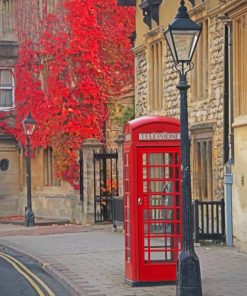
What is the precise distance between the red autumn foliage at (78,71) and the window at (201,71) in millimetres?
10351

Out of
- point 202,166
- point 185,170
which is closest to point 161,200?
point 185,170

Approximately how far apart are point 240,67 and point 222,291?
6929 mm

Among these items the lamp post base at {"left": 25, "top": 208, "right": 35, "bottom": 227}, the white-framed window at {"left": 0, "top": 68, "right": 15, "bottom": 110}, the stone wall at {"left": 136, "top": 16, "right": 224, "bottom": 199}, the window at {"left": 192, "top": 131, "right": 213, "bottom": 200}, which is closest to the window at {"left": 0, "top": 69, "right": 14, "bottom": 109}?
the white-framed window at {"left": 0, "top": 68, "right": 15, "bottom": 110}

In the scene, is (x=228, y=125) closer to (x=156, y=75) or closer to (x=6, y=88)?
(x=156, y=75)

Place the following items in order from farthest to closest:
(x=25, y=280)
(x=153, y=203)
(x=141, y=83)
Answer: (x=141, y=83) → (x=25, y=280) → (x=153, y=203)

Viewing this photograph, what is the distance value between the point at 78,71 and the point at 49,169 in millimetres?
7641

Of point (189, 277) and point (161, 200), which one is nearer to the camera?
point (189, 277)

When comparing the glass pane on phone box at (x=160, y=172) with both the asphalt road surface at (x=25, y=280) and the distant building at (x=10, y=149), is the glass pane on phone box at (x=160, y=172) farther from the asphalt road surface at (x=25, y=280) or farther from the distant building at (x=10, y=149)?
the distant building at (x=10, y=149)

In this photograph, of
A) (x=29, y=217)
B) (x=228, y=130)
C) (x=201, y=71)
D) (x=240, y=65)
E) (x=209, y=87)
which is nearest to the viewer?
(x=240, y=65)

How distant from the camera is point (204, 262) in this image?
16.7 metres

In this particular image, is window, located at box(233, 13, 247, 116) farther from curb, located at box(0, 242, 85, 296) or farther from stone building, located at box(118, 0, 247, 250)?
curb, located at box(0, 242, 85, 296)

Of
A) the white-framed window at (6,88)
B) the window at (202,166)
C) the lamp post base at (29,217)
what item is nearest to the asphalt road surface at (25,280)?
the window at (202,166)

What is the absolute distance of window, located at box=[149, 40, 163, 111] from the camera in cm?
2688

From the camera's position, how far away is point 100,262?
699 inches
